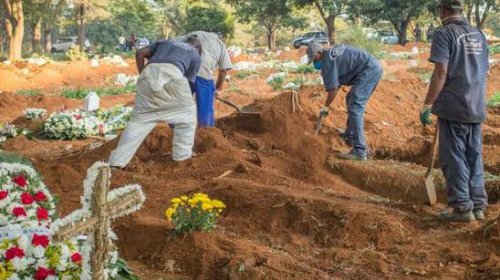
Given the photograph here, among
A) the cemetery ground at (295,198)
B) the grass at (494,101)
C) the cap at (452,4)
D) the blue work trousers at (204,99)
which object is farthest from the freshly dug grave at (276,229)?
the grass at (494,101)

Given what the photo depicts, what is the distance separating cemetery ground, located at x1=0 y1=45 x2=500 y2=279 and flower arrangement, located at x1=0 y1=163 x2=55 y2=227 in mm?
777

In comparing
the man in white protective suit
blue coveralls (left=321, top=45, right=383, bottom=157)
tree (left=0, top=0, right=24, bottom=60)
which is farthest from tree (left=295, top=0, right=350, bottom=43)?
the man in white protective suit

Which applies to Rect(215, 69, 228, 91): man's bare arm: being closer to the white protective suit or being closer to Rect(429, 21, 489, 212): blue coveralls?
the white protective suit

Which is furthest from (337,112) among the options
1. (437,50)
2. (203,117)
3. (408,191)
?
(437,50)

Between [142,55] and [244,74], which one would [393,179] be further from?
[244,74]

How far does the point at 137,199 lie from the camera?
9.35 feet

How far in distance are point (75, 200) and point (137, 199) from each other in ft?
10.4

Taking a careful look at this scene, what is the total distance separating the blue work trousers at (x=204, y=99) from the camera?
813 cm

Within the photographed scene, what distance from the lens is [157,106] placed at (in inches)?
261

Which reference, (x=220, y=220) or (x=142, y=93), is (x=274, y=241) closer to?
(x=220, y=220)

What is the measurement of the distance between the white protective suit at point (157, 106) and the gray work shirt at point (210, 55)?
1.38 meters

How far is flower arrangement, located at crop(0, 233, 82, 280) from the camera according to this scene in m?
3.29

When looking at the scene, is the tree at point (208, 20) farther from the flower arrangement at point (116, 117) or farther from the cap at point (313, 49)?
the cap at point (313, 49)

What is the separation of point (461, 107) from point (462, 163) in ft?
1.42
